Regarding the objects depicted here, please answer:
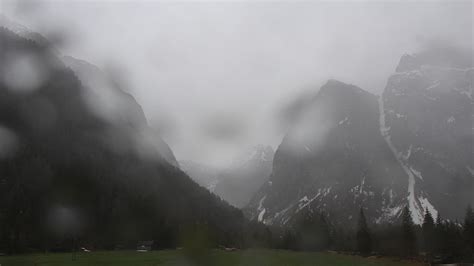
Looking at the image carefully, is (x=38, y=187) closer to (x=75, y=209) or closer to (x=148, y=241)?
(x=75, y=209)

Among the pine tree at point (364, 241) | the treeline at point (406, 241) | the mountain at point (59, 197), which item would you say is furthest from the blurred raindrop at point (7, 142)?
the pine tree at point (364, 241)

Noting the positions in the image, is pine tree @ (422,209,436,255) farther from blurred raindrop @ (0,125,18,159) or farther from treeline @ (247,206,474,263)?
blurred raindrop @ (0,125,18,159)

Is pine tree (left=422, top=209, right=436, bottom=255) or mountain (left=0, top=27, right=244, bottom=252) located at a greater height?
mountain (left=0, top=27, right=244, bottom=252)

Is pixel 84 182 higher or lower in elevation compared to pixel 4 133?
lower

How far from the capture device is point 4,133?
176375 mm

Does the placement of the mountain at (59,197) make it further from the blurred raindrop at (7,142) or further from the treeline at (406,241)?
the treeline at (406,241)

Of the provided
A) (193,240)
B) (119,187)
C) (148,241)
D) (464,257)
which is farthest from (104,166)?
(193,240)

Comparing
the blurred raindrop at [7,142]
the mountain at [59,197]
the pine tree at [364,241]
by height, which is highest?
the blurred raindrop at [7,142]

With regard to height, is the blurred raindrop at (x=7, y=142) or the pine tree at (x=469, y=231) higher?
the blurred raindrop at (x=7, y=142)

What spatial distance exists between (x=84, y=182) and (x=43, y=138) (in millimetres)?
35381

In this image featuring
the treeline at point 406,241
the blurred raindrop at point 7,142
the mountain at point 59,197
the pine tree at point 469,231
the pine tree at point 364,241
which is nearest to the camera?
the treeline at point 406,241

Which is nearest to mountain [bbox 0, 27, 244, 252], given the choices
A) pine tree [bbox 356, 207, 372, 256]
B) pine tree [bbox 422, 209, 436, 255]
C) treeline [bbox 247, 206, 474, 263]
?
treeline [bbox 247, 206, 474, 263]

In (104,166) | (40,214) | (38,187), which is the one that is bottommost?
(40,214)

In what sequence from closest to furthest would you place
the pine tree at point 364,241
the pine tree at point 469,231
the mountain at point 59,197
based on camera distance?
the mountain at point 59,197 < the pine tree at point 469,231 < the pine tree at point 364,241
